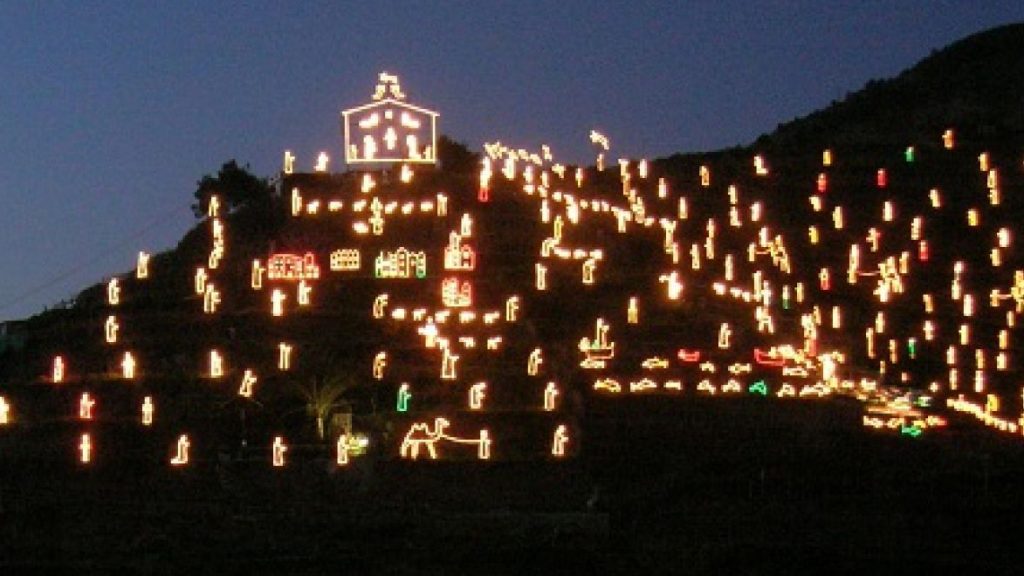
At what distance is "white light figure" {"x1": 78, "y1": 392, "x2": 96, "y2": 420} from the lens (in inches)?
1086

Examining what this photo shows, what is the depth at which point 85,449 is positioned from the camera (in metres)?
27.0

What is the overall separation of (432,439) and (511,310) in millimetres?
3915

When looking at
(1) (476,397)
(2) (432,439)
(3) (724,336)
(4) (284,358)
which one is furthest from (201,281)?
(3) (724,336)

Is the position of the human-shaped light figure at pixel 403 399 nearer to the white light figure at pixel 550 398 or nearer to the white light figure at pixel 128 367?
the white light figure at pixel 550 398

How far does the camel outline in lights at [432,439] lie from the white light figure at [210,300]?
225 inches

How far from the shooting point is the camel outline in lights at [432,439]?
25859 millimetres

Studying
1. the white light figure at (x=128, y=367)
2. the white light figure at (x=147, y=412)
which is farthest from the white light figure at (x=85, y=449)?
the white light figure at (x=128, y=367)

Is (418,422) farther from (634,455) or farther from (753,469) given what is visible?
(753,469)

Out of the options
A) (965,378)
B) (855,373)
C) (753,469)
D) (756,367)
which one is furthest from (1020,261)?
(753,469)

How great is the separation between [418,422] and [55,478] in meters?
5.92

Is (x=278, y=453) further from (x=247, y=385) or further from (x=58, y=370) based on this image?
(x=58, y=370)

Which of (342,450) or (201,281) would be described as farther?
(201,281)

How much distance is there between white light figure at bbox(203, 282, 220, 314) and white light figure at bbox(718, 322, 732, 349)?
9202 millimetres

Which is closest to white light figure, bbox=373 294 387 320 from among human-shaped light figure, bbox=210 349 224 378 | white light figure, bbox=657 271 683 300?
human-shaped light figure, bbox=210 349 224 378
